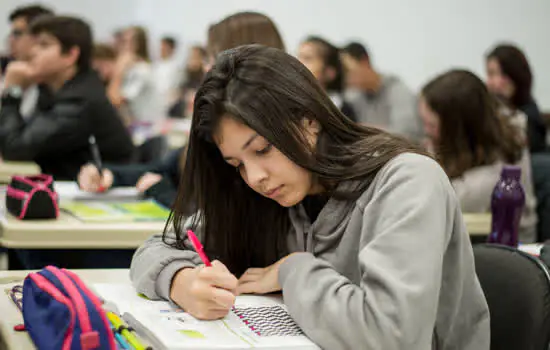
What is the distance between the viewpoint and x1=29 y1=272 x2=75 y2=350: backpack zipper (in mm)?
1053

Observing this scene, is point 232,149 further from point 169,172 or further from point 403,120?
point 403,120

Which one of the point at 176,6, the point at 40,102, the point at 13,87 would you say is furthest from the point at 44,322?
the point at 176,6

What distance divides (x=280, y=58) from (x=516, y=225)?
123 centimetres

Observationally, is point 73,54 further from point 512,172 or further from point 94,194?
point 512,172

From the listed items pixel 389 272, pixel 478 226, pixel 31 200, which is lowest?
pixel 478 226

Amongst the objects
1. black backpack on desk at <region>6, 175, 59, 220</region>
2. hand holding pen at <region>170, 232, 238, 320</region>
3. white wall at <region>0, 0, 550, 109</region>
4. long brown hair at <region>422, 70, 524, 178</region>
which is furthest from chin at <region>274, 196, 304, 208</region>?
white wall at <region>0, 0, 550, 109</region>

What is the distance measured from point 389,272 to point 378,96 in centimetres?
503

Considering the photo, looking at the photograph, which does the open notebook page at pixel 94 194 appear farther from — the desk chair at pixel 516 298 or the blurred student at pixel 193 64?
the blurred student at pixel 193 64

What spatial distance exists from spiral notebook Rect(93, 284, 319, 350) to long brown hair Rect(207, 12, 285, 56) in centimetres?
102

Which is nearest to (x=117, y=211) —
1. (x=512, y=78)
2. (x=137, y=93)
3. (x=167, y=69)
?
(x=512, y=78)

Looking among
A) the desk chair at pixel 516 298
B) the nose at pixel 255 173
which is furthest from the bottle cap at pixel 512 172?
the nose at pixel 255 173

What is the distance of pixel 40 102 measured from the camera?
11.5ft

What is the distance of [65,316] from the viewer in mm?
1077

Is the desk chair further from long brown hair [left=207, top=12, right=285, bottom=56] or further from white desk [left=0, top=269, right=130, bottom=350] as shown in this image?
long brown hair [left=207, top=12, right=285, bottom=56]
